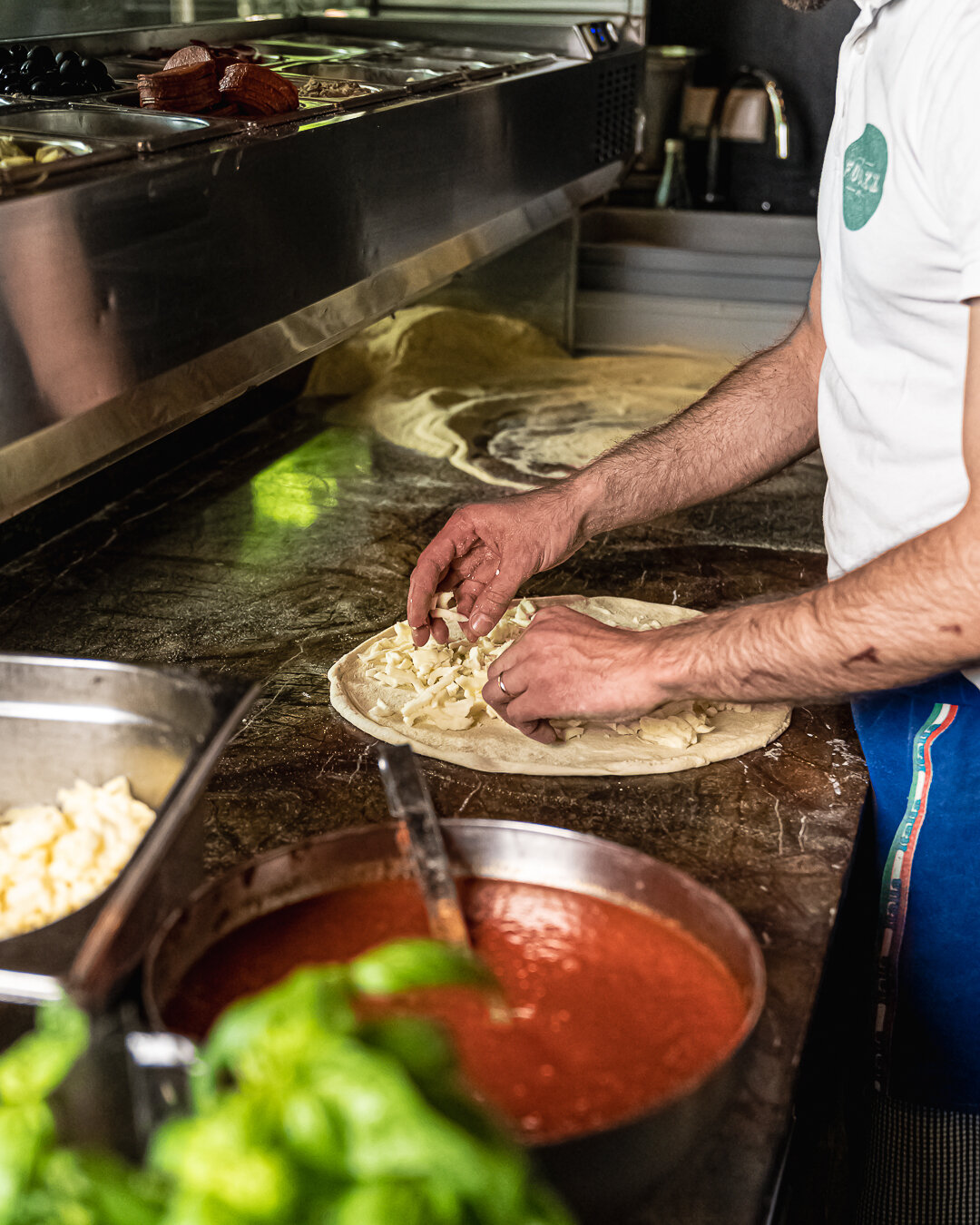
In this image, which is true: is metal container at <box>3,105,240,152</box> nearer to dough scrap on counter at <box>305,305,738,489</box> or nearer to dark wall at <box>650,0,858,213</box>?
dough scrap on counter at <box>305,305,738,489</box>

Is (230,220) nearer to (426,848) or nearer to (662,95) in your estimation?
(426,848)

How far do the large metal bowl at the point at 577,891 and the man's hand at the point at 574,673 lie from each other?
1.14ft

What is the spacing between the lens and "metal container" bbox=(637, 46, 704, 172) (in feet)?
12.6

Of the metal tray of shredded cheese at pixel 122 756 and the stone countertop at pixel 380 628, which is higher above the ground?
the metal tray of shredded cheese at pixel 122 756

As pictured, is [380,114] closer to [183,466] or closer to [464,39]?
[183,466]

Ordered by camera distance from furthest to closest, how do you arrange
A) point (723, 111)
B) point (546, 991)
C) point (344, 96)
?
point (723, 111) < point (344, 96) < point (546, 991)

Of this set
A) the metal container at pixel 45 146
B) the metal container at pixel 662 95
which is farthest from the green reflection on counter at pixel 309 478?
the metal container at pixel 662 95

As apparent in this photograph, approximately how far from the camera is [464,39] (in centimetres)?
306

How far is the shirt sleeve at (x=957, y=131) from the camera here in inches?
43.4

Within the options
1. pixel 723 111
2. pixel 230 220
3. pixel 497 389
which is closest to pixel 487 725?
pixel 230 220

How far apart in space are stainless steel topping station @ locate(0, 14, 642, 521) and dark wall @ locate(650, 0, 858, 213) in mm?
1573

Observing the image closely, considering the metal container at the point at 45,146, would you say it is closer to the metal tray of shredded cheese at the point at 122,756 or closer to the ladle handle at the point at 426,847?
the metal tray of shredded cheese at the point at 122,756

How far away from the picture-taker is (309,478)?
2.53 meters

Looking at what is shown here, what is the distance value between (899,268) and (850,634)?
419mm
